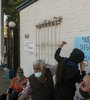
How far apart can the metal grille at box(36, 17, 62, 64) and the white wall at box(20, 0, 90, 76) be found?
18cm

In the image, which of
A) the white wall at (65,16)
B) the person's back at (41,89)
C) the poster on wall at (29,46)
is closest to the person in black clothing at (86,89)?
the person's back at (41,89)

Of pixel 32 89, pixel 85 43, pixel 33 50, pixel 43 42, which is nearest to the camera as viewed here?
pixel 32 89

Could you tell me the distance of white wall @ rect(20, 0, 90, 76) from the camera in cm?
379

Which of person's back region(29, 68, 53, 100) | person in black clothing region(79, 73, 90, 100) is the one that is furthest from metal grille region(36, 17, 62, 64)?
person in black clothing region(79, 73, 90, 100)

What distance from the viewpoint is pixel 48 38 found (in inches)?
208

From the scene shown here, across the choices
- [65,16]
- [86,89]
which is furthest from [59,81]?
[65,16]

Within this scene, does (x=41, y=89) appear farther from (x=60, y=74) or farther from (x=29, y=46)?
(x=29, y=46)

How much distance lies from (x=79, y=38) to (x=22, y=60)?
3.99 meters

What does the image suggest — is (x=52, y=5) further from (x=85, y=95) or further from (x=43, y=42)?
(x=85, y=95)

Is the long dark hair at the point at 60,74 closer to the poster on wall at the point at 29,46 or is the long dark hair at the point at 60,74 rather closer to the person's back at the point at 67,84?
the person's back at the point at 67,84

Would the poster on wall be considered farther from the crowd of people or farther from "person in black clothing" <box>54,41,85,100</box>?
"person in black clothing" <box>54,41,85,100</box>

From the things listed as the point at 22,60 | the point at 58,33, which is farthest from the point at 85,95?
the point at 22,60

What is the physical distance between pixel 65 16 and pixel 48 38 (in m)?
1.10

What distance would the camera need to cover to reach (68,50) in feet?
14.0
